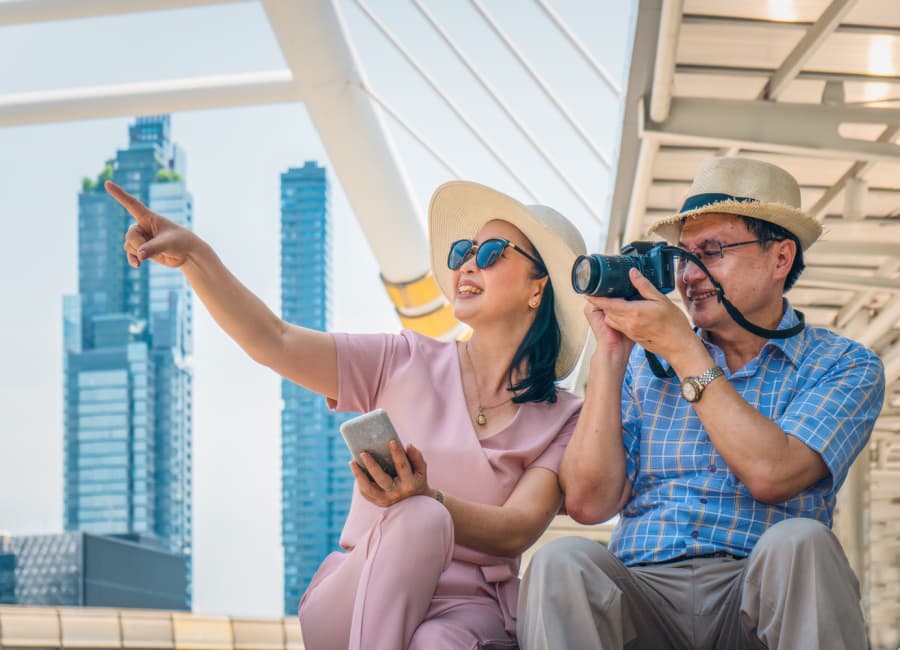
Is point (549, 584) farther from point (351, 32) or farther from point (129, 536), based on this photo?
point (129, 536)

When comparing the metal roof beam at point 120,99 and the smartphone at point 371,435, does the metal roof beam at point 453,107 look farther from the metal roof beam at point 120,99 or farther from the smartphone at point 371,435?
the smartphone at point 371,435

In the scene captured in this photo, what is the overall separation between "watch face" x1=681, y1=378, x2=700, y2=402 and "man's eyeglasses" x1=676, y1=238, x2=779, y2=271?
32cm

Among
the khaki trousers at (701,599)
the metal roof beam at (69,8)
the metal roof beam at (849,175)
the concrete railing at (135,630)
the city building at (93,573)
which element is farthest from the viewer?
the city building at (93,573)

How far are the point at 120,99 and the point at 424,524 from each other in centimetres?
838

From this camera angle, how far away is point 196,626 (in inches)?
223

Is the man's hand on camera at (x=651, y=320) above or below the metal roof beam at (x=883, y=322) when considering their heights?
below

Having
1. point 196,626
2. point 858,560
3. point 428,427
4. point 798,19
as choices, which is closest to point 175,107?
point 798,19

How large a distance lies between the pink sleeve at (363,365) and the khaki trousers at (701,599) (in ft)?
2.26

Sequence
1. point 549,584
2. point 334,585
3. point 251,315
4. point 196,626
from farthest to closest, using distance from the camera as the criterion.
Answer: point 196,626
point 251,315
point 334,585
point 549,584

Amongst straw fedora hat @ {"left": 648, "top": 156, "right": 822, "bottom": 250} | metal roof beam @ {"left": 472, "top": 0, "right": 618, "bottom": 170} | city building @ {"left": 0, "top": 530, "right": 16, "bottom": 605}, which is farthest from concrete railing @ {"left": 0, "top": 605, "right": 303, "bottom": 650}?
city building @ {"left": 0, "top": 530, "right": 16, "bottom": 605}

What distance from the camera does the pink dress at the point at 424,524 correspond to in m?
2.76

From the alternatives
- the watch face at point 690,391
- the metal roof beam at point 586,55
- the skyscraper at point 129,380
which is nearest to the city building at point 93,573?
the skyscraper at point 129,380

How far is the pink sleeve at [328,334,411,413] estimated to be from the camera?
3.29 m

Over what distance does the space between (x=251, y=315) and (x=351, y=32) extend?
19.9 ft
